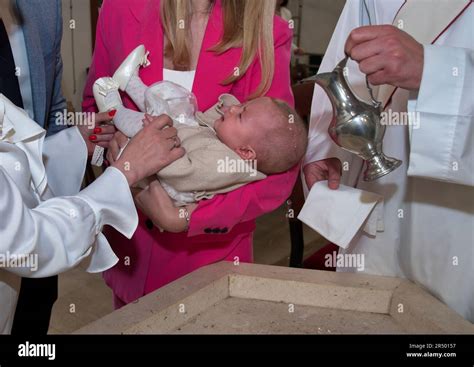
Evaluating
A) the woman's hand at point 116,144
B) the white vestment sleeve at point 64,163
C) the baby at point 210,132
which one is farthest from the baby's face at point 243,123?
the white vestment sleeve at point 64,163

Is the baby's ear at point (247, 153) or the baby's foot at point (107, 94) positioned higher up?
the baby's foot at point (107, 94)

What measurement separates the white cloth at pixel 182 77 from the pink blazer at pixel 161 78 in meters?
0.02

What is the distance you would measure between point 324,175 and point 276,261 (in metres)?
2.04

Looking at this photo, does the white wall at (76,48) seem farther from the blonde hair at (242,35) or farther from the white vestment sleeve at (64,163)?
the white vestment sleeve at (64,163)

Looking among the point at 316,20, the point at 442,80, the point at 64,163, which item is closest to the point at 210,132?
the point at 64,163

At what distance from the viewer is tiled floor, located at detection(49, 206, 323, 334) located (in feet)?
8.33

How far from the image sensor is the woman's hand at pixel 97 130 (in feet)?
4.50

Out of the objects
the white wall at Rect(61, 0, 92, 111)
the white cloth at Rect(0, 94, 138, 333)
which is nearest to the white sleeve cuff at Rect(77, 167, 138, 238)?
the white cloth at Rect(0, 94, 138, 333)

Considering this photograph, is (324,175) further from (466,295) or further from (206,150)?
(466,295)

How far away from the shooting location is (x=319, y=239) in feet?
12.4

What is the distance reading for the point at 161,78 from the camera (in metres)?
1.43

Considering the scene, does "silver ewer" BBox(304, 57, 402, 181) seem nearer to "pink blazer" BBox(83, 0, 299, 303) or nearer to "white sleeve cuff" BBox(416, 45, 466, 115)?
"white sleeve cuff" BBox(416, 45, 466, 115)

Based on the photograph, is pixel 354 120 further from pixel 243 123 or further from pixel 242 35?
pixel 242 35

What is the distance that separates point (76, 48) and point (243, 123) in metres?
4.00
